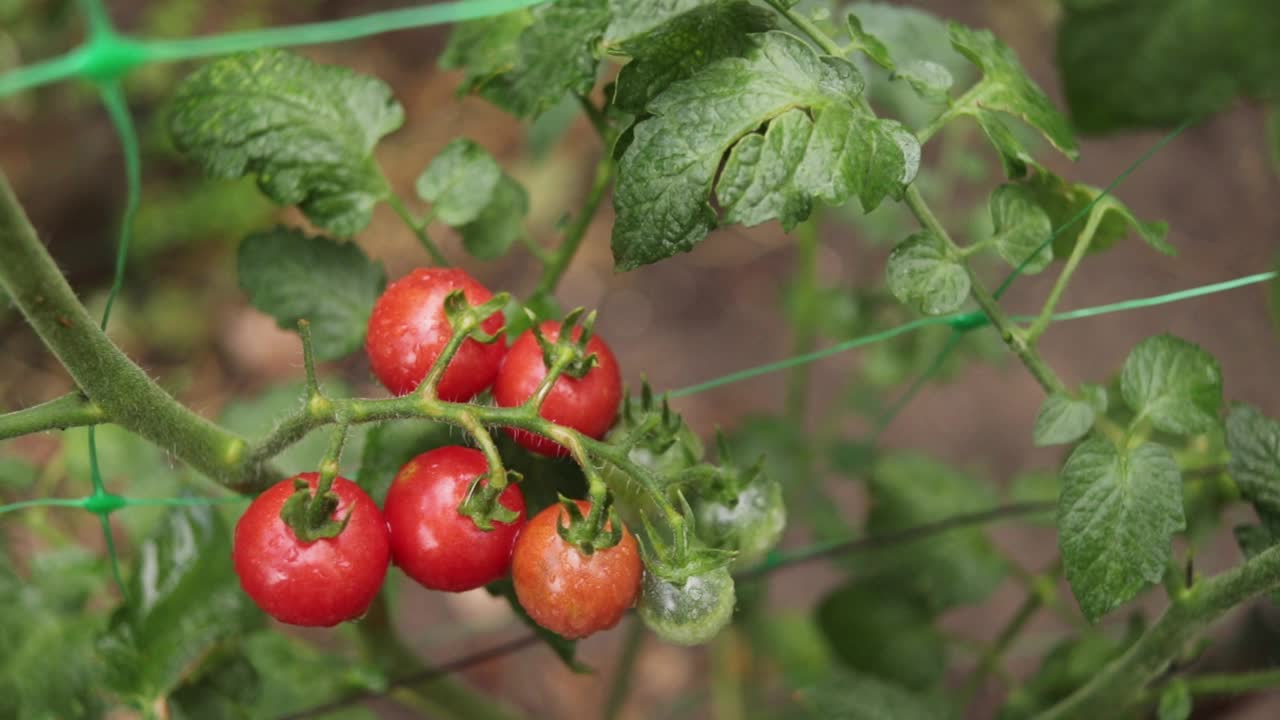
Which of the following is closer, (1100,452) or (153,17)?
(1100,452)

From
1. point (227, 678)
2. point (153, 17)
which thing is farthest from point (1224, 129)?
point (153, 17)

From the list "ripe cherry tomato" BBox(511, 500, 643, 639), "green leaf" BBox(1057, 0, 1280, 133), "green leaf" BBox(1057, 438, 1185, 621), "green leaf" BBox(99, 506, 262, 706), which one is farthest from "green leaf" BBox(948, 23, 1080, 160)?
"green leaf" BBox(99, 506, 262, 706)

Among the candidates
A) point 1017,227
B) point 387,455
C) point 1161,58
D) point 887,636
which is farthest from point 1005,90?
point 887,636

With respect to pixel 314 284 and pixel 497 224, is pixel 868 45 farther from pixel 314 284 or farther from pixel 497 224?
pixel 314 284

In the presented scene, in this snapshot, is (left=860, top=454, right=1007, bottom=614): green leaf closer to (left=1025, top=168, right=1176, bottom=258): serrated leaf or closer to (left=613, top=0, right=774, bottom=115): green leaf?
(left=1025, top=168, right=1176, bottom=258): serrated leaf

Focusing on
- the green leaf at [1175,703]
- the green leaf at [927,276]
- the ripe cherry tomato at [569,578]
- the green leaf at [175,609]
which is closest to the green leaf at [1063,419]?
Answer: the green leaf at [927,276]

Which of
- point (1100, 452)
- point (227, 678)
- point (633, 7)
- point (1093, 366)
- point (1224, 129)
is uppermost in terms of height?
point (633, 7)

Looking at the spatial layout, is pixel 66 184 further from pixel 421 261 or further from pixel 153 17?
pixel 421 261
